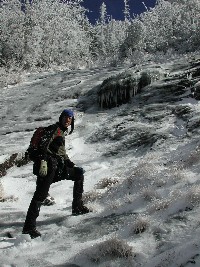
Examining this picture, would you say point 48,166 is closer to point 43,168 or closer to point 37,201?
point 43,168

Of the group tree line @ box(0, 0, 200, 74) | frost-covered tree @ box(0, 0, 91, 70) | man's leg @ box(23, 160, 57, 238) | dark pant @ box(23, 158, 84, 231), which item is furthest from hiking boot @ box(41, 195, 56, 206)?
frost-covered tree @ box(0, 0, 91, 70)

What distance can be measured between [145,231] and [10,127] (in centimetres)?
1094

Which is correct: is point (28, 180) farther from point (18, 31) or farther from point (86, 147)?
point (18, 31)

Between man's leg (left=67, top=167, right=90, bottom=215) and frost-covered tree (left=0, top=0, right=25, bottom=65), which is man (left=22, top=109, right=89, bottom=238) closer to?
man's leg (left=67, top=167, right=90, bottom=215)

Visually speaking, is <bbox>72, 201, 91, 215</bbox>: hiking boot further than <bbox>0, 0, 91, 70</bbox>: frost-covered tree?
No

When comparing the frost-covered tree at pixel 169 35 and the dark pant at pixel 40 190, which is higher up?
the frost-covered tree at pixel 169 35

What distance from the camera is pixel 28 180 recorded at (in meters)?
10.4

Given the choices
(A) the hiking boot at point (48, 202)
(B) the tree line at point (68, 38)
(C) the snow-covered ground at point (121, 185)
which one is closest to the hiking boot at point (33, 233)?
(C) the snow-covered ground at point (121, 185)

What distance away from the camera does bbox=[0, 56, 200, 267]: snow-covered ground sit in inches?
205

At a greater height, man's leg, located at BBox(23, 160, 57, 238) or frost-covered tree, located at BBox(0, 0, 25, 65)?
frost-covered tree, located at BBox(0, 0, 25, 65)

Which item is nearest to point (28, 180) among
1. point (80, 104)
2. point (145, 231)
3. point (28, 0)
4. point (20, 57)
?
point (145, 231)

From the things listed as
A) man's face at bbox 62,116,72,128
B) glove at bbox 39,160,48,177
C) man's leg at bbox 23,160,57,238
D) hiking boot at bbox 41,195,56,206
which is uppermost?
man's face at bbox 62,116,72,128

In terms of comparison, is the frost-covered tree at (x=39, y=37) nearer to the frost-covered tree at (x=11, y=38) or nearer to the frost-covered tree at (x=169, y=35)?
the frost-covered tree at (x=11, y=38)

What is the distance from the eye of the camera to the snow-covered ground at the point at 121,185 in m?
5.20
